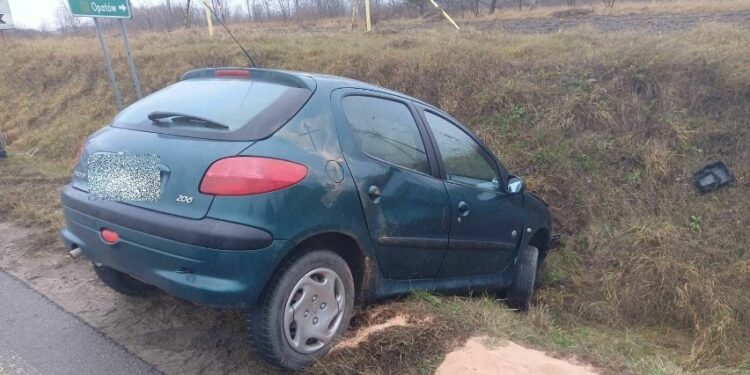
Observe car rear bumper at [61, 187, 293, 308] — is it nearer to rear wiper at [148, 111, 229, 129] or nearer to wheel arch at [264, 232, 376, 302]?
wheel arch at [264, 232, 376, 302]

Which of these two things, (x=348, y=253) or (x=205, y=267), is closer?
(x=205, y=267)

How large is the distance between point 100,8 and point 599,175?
613cm

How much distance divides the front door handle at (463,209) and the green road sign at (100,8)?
5.09 meters

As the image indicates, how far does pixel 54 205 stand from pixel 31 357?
3.26 m

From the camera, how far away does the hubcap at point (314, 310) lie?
269 cm

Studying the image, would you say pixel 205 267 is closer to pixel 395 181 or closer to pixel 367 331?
pixel 367 331

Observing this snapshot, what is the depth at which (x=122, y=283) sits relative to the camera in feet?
11.5

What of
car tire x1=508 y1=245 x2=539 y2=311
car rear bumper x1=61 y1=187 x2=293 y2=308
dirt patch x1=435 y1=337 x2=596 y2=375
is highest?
car rear bumper x1=61 y1=187 x2=293 y2=308

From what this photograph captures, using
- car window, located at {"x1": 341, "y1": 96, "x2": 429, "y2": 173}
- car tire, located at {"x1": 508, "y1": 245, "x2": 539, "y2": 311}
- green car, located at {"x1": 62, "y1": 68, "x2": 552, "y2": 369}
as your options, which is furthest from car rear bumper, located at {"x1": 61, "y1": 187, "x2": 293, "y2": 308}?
car tire, located at {"x1": 508, "y1": 245, "x2": 539, "y2": 311}

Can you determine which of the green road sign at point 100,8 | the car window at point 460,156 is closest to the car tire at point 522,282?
the car window at point 460,156

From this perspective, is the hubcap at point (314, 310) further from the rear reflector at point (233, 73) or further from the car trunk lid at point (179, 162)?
the rear reflector at point (233, 73)

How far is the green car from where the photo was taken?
249 cm

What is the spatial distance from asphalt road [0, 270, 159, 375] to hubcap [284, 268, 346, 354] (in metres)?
0.82

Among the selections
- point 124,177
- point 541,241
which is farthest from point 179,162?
point 541,241
